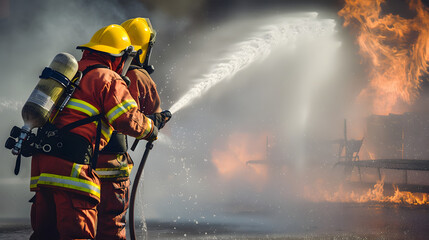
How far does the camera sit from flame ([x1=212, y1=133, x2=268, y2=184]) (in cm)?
4700

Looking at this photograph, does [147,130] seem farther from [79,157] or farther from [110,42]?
[110,42]

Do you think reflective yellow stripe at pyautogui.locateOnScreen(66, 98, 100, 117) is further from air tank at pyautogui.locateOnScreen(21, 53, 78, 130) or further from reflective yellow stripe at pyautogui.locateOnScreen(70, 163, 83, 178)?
reflective yellow stripe at pyautogui.locateOnScreen(70, 163, 83, 178)

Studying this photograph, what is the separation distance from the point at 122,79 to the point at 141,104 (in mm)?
731

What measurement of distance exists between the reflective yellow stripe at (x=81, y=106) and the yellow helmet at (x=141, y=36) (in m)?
1.00

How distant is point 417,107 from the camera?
4053 cm

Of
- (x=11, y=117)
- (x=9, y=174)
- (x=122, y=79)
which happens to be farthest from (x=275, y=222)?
(x=9, y=174)

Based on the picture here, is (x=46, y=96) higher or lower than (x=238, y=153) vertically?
higher

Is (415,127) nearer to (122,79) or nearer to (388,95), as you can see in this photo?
(388,95)

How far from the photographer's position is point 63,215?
2.94 metres

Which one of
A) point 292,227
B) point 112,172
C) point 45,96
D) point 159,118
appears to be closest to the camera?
point 45,96

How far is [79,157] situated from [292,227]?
5.68 metres

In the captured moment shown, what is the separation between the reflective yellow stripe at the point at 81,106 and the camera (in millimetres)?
3078

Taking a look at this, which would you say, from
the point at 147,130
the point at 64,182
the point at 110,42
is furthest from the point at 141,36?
the point at 64,182

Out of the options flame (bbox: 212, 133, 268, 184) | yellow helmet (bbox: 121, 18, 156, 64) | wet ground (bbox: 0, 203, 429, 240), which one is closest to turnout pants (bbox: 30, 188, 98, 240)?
yellow helmet (bbox: 121, 18, 156, 64)
